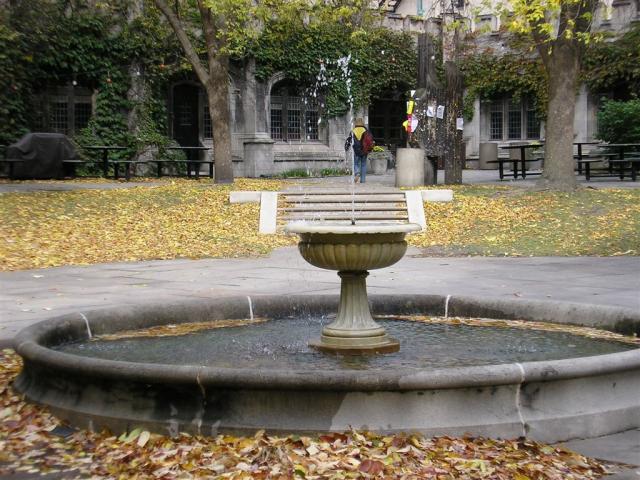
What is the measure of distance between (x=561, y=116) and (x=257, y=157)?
46.6ft

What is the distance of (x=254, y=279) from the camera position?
12344 mm

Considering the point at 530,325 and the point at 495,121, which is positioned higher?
the point at 495,121

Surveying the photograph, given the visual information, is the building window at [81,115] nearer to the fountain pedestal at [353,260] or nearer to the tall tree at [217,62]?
the tall tree at [217,62]

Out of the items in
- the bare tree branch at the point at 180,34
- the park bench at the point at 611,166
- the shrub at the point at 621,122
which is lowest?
the park bench at the point at 611,166

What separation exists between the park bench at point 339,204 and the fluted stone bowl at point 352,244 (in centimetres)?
1136

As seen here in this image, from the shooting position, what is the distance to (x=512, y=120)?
131 ft

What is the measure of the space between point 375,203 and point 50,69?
1362 cm

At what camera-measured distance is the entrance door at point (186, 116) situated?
34.1 m

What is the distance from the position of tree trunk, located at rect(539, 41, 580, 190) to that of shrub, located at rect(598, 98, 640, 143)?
9587 mm

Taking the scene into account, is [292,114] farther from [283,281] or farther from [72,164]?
[283,281]

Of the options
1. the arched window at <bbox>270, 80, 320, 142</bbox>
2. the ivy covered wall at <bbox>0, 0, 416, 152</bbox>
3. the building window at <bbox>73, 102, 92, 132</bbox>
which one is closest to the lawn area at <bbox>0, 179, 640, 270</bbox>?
the ivy covered wall at <bbox>0, 0, 416, 152</bbox>

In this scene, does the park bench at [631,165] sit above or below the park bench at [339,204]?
above

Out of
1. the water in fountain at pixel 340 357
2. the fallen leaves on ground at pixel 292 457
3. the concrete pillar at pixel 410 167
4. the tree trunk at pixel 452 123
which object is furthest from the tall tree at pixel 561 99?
the fallen leaves on ground at pixel 292 457

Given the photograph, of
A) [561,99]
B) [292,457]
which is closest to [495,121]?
[561,99]
